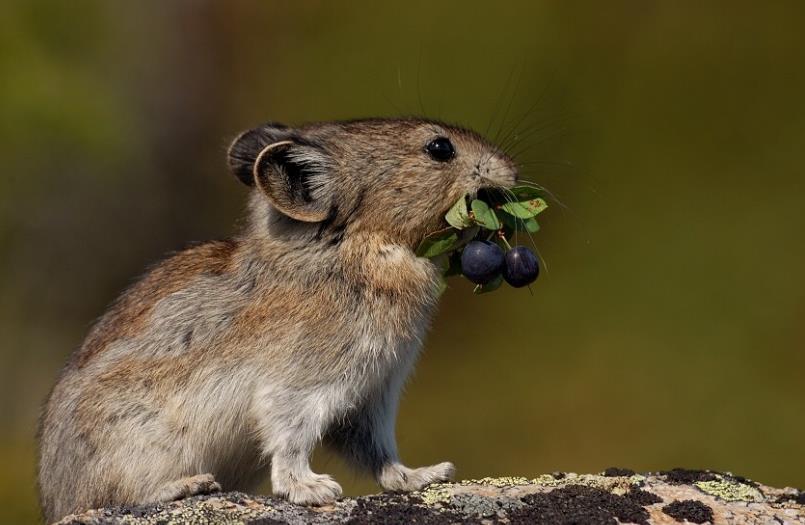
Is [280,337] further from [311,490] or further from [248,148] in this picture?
[248,148]

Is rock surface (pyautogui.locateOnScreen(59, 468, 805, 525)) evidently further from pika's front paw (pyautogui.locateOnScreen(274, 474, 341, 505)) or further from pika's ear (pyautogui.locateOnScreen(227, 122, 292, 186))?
pika's ear (pyautogui.locateOnScreen(227, 122, 292, 186))

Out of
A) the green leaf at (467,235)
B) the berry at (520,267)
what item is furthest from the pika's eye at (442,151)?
the berry at (520,267)

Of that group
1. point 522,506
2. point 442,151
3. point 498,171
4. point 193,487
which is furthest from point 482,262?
point 193,487

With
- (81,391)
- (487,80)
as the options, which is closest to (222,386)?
(81,391)

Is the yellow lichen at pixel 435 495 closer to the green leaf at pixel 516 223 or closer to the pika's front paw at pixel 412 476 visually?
the pika's front paw at pixel 412 476

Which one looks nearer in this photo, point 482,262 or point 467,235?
point 482,262
